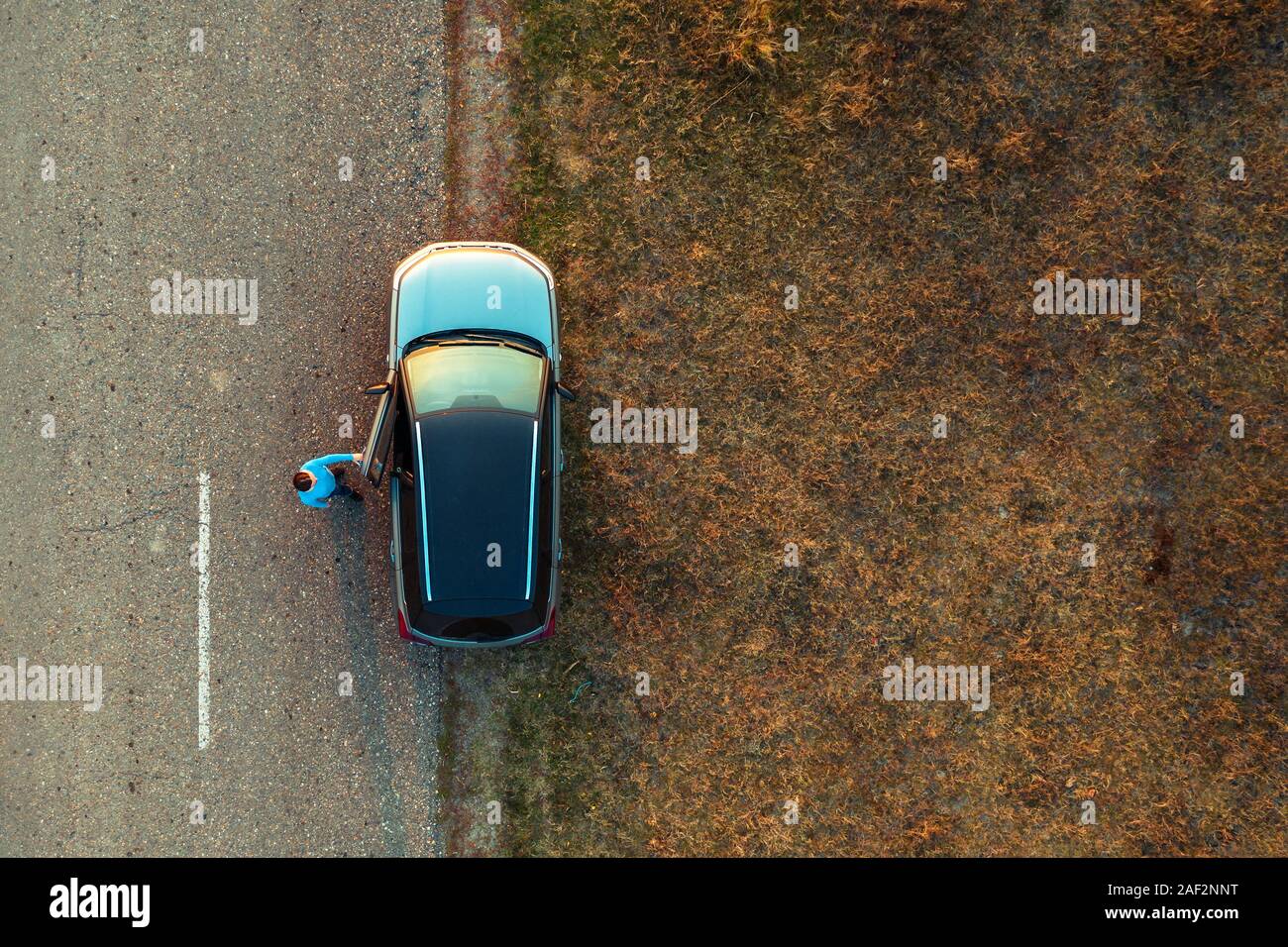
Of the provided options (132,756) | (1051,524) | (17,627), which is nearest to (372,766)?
(132,756)

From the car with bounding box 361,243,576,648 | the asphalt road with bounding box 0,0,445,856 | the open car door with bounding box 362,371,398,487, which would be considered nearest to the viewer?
the car with bounding box 361,243,576,648

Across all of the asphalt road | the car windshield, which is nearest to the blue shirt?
the asphalt road

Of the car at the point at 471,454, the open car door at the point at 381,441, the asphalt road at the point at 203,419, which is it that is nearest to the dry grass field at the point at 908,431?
the car at the point at 471,454

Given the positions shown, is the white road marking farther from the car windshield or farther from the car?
the car windshield

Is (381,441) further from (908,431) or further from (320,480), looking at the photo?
(908,431)

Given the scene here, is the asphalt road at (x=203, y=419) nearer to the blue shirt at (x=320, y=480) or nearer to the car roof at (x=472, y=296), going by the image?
the blue shirt at (x=320, y=480)

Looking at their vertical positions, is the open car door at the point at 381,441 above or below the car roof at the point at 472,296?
below

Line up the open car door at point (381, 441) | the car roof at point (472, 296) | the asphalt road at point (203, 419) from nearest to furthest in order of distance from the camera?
the open car door at point (381, 441) → the car roof at point (472, 296) → the asphalt road at point (203, 419)
